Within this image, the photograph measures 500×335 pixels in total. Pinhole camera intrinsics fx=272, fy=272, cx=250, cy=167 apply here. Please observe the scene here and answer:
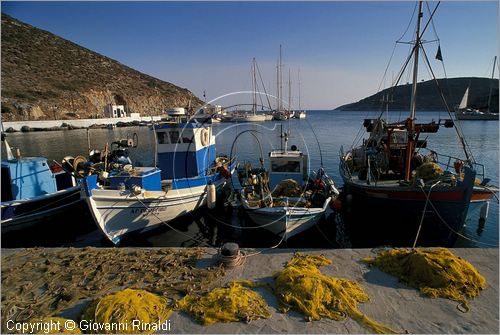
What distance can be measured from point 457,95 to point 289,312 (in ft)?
553

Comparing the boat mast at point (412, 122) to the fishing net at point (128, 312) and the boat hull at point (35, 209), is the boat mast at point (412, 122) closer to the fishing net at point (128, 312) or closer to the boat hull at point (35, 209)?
the fishing net at point (128, 312)

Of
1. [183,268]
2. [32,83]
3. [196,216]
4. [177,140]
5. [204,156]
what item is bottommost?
[196,216]

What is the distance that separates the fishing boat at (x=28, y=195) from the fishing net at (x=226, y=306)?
9.72 m

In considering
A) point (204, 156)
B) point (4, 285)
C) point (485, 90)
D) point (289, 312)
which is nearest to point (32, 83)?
point (204, 156)

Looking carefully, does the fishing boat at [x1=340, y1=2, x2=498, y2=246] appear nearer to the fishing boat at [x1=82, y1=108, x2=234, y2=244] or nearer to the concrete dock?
the concrete dock

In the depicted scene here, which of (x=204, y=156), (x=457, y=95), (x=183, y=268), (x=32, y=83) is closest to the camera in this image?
(x=183, y=268)

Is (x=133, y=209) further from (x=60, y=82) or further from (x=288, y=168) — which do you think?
(x=60, y=82)

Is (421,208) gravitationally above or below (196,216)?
above

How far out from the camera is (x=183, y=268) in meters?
6.88

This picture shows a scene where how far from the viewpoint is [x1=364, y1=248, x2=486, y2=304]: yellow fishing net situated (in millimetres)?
5718

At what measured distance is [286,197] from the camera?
11.2 meters

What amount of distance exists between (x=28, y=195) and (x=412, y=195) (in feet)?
50.6

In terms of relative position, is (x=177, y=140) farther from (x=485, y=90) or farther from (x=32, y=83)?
(x=485, y=90)

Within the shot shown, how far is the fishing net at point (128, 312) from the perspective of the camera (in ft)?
15.9
